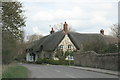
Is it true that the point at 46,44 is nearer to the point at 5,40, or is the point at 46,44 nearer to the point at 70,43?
the point at 70,43

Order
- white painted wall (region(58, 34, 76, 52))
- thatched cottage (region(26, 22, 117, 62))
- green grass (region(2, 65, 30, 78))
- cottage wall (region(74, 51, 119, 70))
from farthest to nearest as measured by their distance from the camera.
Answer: white painted wall (region(58, 34, 76, 52)) → thatched cottage (region(26, 22, 117, 62)) → cottage wall (region(74, 51, 119, 70)) → green grass (region(2, 65, 30, 78))

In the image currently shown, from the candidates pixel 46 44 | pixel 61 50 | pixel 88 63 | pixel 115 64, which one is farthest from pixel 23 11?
pixel 46 44

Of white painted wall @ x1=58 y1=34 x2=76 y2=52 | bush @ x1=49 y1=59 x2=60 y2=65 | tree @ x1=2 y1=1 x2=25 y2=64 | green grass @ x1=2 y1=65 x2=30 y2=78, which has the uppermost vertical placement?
tree @ x1=2 y1=1 x2=25 y2=64

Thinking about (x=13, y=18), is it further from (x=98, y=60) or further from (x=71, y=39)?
(x=71, y=39)

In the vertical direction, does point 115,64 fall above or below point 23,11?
below

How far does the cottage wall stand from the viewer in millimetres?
32556

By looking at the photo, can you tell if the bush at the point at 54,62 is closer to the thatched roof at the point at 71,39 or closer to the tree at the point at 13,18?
the thatched roof at the point at 71,39

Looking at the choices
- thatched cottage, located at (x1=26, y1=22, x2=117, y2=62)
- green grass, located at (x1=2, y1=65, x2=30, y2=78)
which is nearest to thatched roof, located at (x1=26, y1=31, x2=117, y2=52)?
thatched cottage, located at (x1=26, y1=22, x2=117, y2=62)

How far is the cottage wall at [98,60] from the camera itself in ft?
107

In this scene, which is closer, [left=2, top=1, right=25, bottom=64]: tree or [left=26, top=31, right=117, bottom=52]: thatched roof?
[left=2, top=1, right=25, bottom=64]: tree

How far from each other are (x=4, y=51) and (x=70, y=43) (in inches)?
1797

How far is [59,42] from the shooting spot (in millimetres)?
72562

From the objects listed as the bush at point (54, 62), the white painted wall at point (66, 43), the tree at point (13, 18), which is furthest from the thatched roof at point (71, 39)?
the tree at point (13, 18)

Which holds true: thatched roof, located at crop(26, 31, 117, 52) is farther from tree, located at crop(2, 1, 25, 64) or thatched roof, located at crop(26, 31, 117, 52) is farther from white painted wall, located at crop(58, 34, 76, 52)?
tree, located at crop(2, 1, 25, 64)
